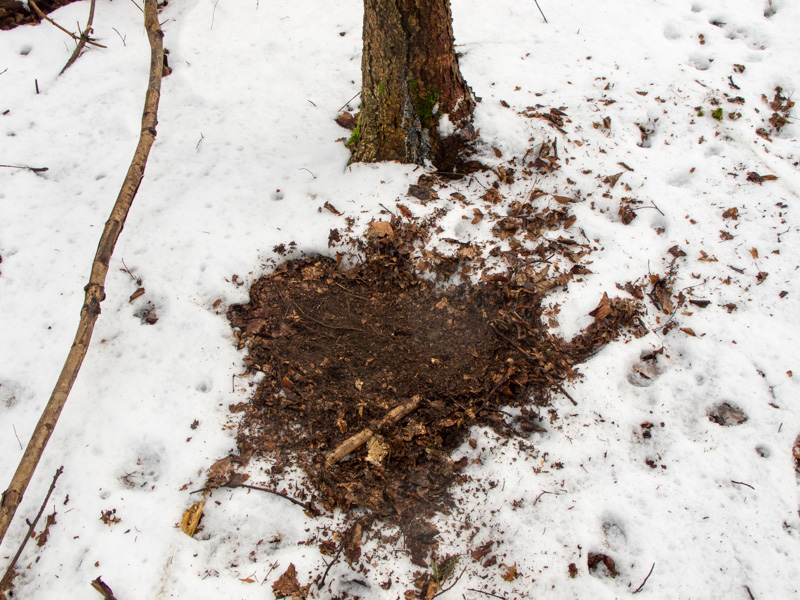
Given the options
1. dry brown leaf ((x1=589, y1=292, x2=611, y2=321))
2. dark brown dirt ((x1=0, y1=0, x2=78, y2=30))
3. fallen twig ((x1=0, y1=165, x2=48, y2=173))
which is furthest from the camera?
dark brown dirt ((x1=0, y1=0, x2=78, y2=30))

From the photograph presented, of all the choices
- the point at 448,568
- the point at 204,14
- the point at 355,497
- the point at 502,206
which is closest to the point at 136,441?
the point at 355,497

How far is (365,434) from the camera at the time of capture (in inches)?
92.4

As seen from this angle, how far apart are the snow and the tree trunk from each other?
0.18 meters

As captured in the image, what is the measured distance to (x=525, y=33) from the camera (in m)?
4.07

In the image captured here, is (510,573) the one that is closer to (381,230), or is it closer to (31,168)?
(381,230)

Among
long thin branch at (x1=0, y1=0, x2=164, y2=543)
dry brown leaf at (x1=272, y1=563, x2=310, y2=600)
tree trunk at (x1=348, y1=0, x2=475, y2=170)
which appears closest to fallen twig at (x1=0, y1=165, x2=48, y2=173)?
long thin branch at (x1=0, y1=0, x2=164, y2=543)

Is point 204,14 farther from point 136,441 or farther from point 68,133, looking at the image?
point 136,441

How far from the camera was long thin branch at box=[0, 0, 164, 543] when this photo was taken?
1904mm

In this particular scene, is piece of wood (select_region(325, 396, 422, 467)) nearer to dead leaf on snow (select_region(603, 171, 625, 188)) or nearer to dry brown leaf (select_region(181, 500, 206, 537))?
dry brown leaf (select_region(181, 500, 206, 537))

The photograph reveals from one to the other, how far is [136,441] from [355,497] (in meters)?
1.14

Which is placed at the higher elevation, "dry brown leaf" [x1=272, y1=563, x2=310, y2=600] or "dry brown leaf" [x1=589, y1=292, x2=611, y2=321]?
"dry brown leaf" [x1=589, y1=292, x2=611, y2=321]

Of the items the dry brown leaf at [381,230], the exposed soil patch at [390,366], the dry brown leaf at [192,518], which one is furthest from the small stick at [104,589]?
the dry brown leaf at [381,230]

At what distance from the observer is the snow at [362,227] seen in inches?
81.3

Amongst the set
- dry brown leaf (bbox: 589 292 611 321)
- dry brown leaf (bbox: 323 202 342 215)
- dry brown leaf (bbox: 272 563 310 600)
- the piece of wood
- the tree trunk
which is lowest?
dry brown leaf (bbox: 272 563 310 600)
